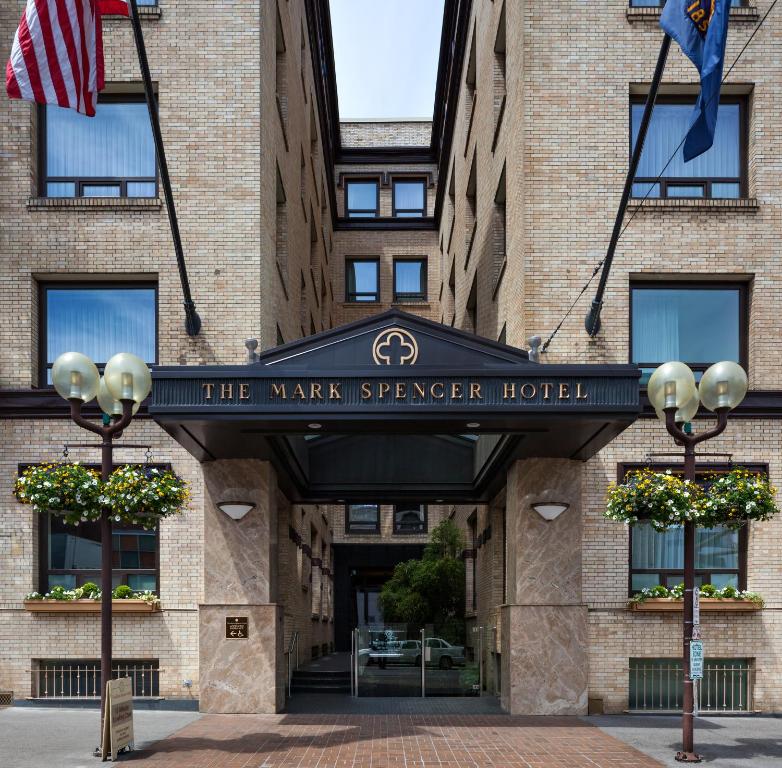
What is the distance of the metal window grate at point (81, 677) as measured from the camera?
51.3 feet

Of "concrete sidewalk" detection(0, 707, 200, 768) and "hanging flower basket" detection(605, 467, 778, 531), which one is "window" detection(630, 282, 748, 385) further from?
"concrete sidewalk" detection(0, 707, 200, 768)

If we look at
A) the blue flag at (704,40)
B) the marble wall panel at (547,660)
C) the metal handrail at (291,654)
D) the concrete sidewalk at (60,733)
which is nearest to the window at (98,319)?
the concrete sidewalk at (60,733)

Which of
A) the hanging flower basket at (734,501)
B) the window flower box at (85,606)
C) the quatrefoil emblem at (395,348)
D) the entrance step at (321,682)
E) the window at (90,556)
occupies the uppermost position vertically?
the quatrefoil emblem at (395,348)

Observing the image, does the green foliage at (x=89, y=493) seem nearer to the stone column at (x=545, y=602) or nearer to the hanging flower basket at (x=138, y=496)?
the hanging flower basket at (x=138, y=496)

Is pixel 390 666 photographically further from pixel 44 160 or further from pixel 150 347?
pixel 44 160

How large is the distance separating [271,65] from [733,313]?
10.4 m

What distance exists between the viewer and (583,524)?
50.9ft

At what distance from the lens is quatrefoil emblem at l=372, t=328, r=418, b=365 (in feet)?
43.2

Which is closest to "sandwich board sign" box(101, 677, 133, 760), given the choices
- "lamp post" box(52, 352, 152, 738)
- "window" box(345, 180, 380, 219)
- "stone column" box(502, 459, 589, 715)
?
"lamp post" box(52, 352, 152, 738)

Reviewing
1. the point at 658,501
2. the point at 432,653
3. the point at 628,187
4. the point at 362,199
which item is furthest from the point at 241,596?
the point at 362,199

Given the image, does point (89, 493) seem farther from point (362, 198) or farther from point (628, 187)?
point (362, 198)

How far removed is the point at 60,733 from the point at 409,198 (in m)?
33.4

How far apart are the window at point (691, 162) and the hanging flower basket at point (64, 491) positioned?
10898mm

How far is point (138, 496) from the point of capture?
1184 centimetres
